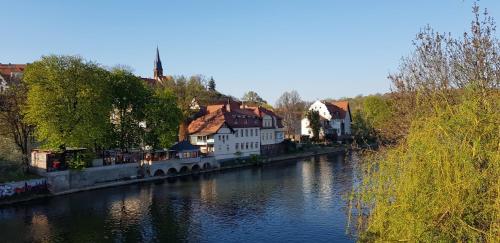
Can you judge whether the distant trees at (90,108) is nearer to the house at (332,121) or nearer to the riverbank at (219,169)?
the riverbank at (219,169)

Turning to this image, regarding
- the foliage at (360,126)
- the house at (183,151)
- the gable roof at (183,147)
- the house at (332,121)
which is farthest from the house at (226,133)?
the foliage at (360,126)

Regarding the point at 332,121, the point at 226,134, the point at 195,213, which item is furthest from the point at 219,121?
the point at 332,121

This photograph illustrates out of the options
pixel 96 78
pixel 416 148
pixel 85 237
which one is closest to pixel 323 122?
pixel 96 78

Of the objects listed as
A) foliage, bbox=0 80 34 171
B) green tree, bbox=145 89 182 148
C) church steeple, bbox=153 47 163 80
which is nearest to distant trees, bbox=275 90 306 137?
church steeple, bbox=153 47 163 80

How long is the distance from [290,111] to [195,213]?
73168 millimetres

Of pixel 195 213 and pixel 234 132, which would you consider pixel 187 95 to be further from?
pixel 195 213

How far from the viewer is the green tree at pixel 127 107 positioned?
55.9 m

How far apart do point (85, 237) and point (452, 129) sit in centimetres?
2554

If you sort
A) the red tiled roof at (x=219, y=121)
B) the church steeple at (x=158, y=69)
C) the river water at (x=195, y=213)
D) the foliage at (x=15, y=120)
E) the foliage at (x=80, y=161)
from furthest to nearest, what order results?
1. the church steeple at (x=158, y=69)
2. the red tiled roof at (x=219, y=121)
3. the foliage at (x=80, y=161)
4. the foliage at (x=15, y=120)
5. the river water at (x=195, y=213)

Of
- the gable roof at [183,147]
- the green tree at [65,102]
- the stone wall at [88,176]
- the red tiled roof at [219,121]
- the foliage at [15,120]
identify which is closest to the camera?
the stone wall at [88,176]

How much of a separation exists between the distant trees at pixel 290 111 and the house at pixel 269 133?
700 inches

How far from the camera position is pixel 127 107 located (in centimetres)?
5750

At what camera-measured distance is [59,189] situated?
46250 millimetres

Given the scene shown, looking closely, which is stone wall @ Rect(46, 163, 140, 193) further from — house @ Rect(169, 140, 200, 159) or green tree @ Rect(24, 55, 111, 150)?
house @ Rect(169, 140, 200, 159)
